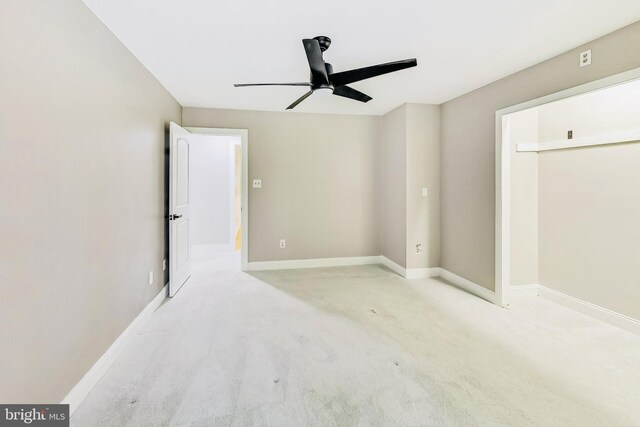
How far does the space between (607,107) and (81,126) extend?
14.2 feet

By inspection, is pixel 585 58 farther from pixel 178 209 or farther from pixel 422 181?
pixel 178 209

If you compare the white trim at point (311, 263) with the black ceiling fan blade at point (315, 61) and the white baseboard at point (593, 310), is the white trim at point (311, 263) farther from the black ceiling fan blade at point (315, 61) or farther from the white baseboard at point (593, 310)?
the black ceiling fan blade at point (315, 61)

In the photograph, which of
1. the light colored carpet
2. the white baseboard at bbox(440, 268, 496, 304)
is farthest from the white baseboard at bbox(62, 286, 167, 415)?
the white baseboard at bbox(440, 268, 496, 304)

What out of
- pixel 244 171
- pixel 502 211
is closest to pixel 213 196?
pixel 244 171

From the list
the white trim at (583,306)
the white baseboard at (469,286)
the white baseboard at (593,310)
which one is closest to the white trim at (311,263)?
the white baseboard at (469,286)

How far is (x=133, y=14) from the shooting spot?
1.91 meters

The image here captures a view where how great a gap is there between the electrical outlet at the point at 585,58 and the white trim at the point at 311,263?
3337 millimetres

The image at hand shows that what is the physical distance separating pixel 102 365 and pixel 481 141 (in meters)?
4.06

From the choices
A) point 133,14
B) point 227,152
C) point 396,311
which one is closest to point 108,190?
point 133,14

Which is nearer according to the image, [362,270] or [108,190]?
[108,190]

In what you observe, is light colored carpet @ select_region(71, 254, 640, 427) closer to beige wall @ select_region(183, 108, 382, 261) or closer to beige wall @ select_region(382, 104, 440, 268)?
beige wall @ select_region(382, 104, 440, 268)

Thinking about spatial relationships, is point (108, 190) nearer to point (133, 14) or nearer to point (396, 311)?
point (133, 14)

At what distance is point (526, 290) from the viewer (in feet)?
10.8

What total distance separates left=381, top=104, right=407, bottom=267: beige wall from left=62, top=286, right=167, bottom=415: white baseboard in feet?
10.5
